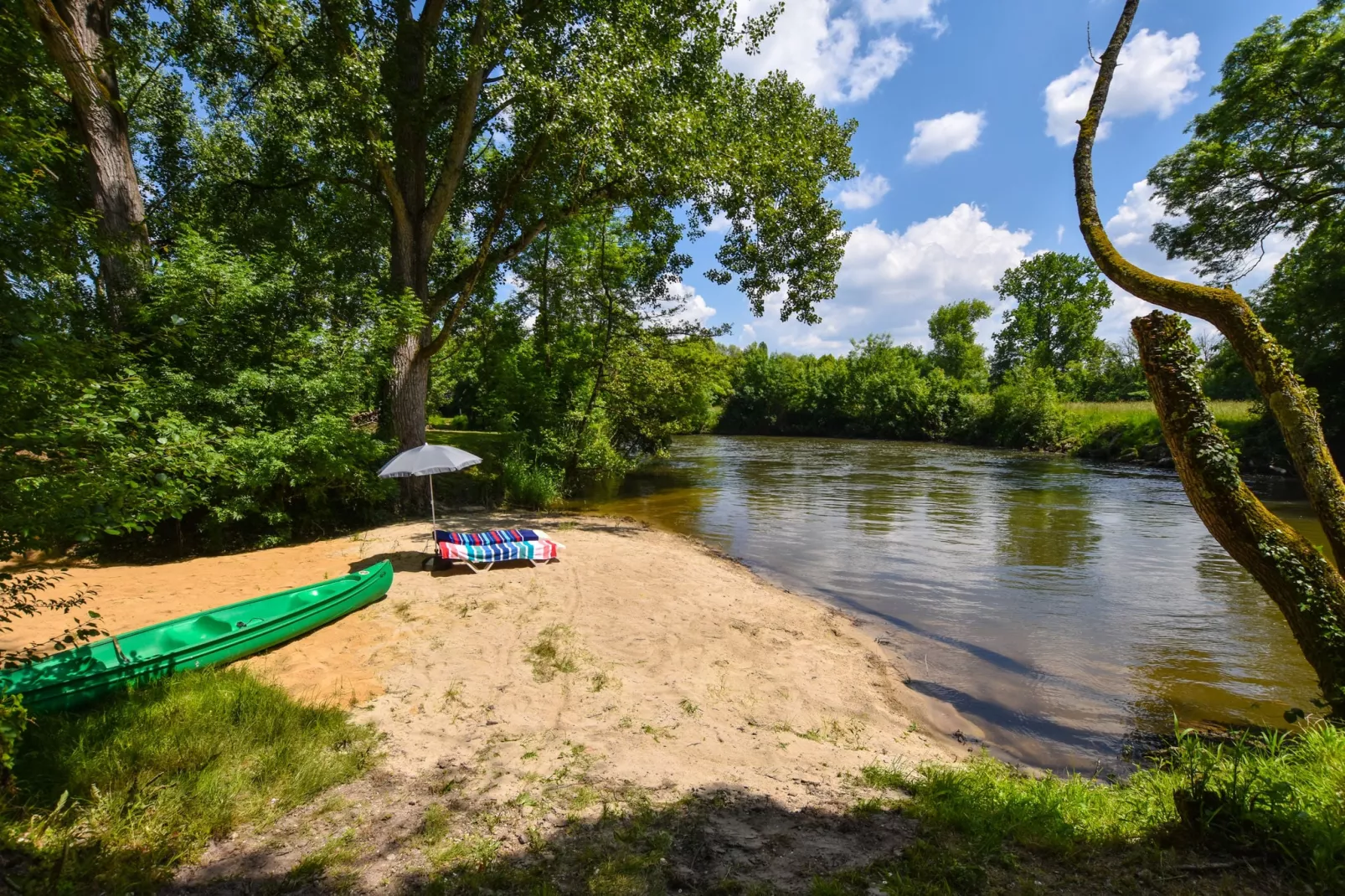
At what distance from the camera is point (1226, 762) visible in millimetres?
3963

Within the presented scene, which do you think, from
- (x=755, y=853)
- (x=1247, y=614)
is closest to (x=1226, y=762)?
(x=755, y=853)

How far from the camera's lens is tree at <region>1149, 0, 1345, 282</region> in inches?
733

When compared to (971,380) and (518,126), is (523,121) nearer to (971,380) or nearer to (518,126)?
(518,126)

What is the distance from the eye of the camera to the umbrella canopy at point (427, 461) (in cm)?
977

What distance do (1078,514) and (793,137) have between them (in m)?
14.2

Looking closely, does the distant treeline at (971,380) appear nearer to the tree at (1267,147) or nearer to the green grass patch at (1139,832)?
the tree at (1267,147)

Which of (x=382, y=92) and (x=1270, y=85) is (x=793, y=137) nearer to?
(x=382, y=92)

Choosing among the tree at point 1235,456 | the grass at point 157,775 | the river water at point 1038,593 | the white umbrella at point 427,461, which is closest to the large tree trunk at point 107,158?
the white umbrella at point 427,461

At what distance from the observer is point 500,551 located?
33.0 ft

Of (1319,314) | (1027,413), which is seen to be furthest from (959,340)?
(1319,314)

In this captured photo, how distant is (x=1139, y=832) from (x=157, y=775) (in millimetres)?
6079

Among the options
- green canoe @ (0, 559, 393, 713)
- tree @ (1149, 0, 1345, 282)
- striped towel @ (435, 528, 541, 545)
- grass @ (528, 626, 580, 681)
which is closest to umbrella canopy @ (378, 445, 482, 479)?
striped towel @ (435, 528, 541, 545)

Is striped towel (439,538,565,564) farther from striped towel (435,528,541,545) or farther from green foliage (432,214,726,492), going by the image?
green foliage (432,214,726,492)

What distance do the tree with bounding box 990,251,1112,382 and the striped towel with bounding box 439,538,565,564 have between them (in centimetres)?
5960
